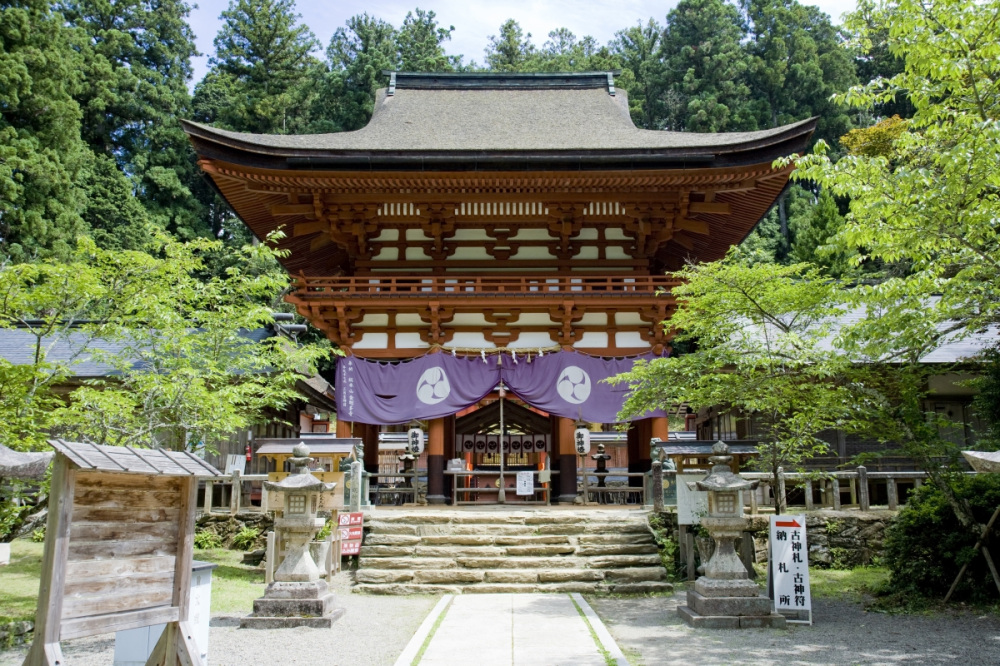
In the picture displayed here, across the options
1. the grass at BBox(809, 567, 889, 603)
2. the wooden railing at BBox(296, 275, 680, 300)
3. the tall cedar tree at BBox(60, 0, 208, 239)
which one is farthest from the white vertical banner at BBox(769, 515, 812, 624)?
the tall cedar tree at BBox(60, 0, 208, 239)

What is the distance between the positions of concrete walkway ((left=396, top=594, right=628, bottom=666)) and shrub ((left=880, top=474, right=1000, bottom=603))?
403cm

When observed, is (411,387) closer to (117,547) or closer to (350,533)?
(350,533)

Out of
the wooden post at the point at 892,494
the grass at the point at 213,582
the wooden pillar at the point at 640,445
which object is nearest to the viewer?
the grass at the point at 213,582

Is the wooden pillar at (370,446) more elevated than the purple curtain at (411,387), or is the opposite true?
the purple curtain at (411,387)

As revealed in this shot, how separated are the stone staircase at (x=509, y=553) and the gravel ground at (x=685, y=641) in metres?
1.36

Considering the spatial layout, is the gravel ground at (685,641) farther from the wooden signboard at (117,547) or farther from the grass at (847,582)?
the wooden signboard at (117,547)

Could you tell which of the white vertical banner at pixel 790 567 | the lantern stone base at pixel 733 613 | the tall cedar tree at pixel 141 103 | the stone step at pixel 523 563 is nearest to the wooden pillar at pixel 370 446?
the stone step at pixel 523 563

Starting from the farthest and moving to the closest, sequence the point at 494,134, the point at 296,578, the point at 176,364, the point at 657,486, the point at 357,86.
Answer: the point at 357,86 < the point at 494,134 < the point at 657,486 < the point at 176,364 < the point at 296,578

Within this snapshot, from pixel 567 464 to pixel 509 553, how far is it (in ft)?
13.0

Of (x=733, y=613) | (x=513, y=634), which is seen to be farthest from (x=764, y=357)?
(x=513, y=634)

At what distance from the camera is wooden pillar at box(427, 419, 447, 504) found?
1483 centimetres

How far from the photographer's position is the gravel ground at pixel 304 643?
698 centimetres

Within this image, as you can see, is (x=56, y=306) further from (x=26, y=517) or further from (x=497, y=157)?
(x=497, y=157)

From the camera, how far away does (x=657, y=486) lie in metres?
12.4
